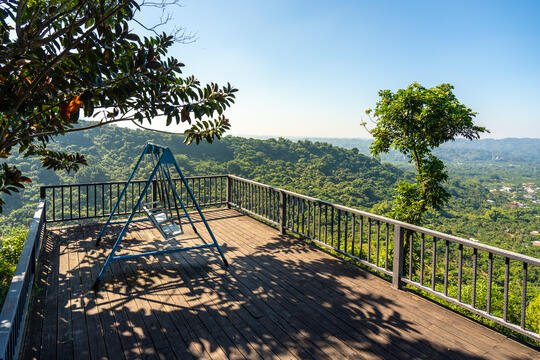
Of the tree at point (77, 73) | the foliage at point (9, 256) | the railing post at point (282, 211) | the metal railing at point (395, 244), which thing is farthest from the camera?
the railing post at point (282, 211)

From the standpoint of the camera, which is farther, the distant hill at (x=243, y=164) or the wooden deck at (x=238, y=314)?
the distant hill at (x=243, y=164)

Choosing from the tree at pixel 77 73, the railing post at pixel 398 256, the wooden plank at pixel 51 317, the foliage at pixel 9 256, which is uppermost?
the tree at pixel 77 73

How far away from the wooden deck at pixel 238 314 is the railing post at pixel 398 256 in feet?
0.44

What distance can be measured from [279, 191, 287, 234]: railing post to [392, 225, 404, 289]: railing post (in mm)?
2164

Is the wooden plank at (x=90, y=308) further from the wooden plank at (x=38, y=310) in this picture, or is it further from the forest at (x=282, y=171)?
the forest at (x=282, y=171)

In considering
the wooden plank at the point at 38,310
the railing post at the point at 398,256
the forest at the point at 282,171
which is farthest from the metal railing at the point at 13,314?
Result: the forest at the point at 282,171

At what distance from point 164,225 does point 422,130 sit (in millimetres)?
5944

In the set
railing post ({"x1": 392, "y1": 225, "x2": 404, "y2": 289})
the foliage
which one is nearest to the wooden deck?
railing post ({"x1": 392, "y1": 225, "x2": 404, "y2": 289})

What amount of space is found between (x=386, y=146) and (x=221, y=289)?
5.88 meters

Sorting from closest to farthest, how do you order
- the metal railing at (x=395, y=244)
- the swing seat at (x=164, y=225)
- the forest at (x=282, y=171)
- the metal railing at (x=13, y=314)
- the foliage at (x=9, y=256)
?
1. the metal railing at (x=13, y=314)
2. the metal railing at (x=395, y=244)
3. the swing seat at (x=164, y=225)
4. the foliage at (x=9, y=256)
5. the forest at (x=282, y=171)

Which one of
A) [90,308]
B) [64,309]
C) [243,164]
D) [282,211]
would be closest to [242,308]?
[90,308]

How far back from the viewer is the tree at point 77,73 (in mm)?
2051

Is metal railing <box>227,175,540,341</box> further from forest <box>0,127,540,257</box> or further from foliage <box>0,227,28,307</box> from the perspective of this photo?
forest <box>0,127,540,257</box>

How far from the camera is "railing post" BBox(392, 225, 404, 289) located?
3.23 meters
